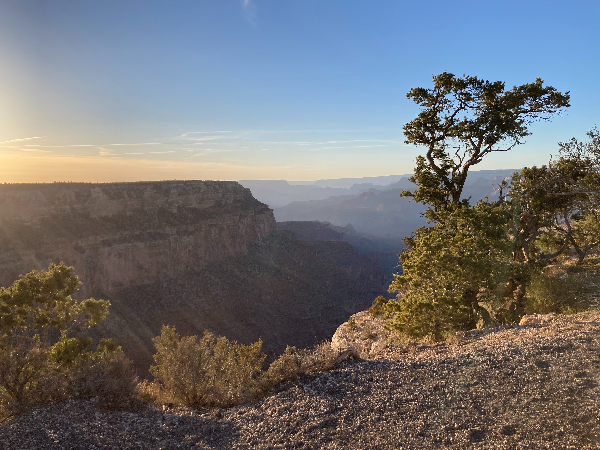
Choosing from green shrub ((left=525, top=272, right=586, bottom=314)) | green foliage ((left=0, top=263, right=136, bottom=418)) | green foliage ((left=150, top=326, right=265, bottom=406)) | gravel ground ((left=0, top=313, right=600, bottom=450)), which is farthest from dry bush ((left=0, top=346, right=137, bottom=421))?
green shrub ((left=525, top=272, right=586, bottom=314))

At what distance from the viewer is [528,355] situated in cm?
850

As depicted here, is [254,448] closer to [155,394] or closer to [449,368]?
[449,368]

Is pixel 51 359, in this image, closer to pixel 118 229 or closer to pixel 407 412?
pixel 407 412

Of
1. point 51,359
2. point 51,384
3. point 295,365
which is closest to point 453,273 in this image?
point 295,365

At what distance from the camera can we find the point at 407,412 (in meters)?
7.15

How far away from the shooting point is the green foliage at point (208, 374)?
9906 millimetres

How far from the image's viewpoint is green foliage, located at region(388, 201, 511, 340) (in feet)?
42.7

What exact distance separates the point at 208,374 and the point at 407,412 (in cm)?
639

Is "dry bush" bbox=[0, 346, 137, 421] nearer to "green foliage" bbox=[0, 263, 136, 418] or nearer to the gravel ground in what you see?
"green foliage" bbox=[0, 263, 136, 418]

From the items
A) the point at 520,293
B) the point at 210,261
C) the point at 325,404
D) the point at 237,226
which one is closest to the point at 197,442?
the point at 325,404

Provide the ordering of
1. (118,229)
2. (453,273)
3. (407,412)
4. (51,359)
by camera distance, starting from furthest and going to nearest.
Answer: (118,229) < (453,273) < (51,359) < (407,412)

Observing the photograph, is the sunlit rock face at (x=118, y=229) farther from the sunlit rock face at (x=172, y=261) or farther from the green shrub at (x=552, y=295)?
the green shrub at (x=552, y=295)

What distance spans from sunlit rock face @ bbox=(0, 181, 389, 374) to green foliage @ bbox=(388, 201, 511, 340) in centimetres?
2949

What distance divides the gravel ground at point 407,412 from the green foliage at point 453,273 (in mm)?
2916
